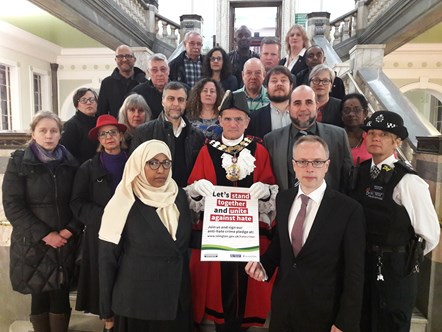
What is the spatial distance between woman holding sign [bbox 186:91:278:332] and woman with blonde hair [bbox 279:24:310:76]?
2045 millimetres

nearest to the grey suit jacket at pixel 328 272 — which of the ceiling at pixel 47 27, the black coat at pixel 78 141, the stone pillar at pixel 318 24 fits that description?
the black coat at pixel 78 141

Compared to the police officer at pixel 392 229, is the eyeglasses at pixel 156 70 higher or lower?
higher

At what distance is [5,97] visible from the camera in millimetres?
10633

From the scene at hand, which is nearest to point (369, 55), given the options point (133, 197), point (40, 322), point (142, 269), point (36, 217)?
point (133, 197)

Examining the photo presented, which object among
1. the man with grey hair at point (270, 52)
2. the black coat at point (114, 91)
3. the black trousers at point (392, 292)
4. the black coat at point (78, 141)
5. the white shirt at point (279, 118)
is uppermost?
the man with grey hair at point (270, 52)

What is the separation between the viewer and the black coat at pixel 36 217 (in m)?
2.71

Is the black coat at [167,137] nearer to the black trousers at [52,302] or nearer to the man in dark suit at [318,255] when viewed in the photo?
the man in dark suit at [318,255]

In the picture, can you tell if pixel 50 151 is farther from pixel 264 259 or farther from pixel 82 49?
pixel 82 49

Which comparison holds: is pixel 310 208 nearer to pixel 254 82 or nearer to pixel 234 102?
pixel 234 102

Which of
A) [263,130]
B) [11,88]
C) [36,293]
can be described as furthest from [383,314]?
[11,88]

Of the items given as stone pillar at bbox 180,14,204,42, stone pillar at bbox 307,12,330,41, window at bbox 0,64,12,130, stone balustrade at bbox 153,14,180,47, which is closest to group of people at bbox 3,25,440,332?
stone pillar at bbox 307,12,330,41

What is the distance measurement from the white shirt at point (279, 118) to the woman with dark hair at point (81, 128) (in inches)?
69.0

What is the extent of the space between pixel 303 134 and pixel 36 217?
2171 millimetres

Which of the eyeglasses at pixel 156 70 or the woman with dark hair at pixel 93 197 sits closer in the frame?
the woman with dark hair at pixel 93 197
